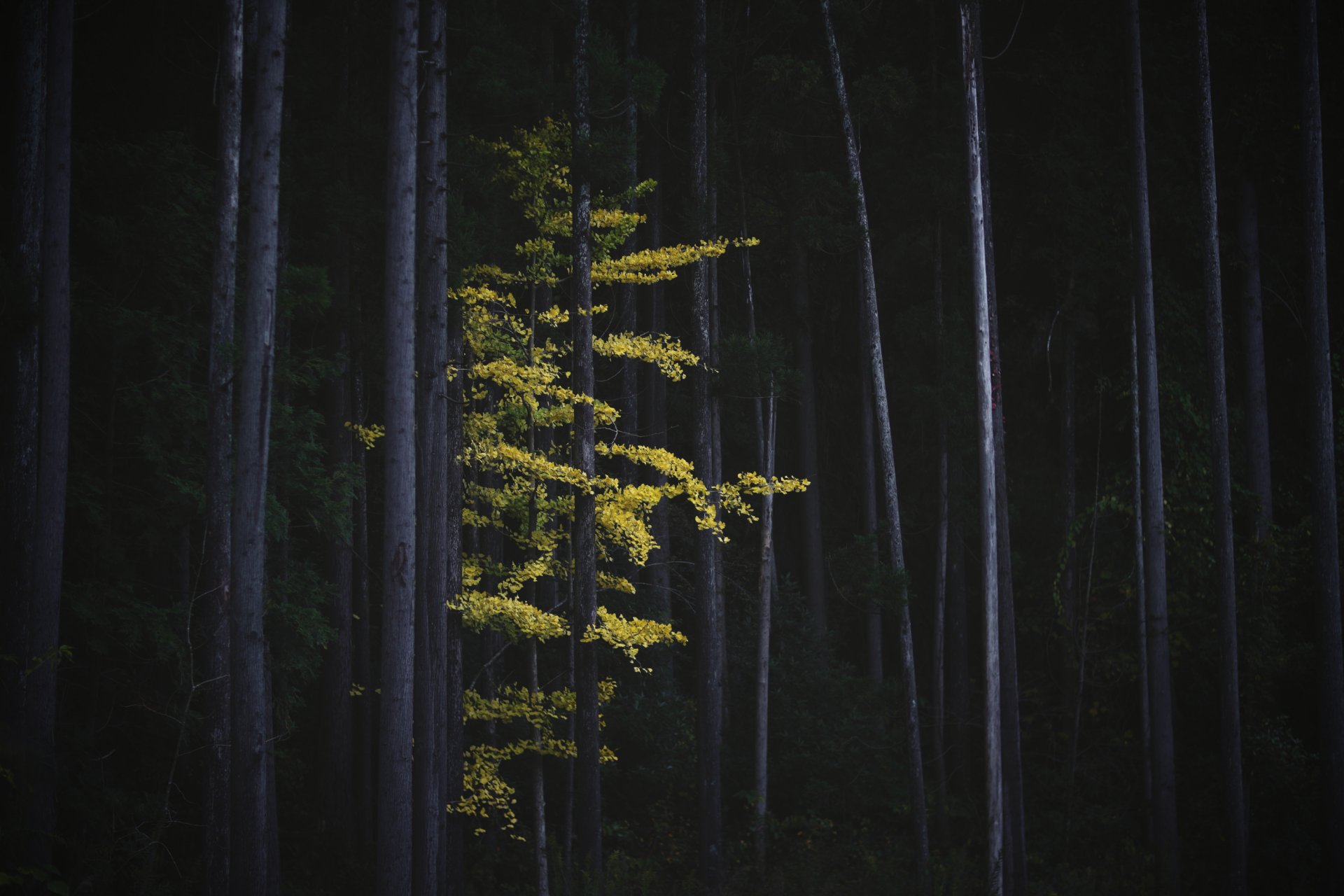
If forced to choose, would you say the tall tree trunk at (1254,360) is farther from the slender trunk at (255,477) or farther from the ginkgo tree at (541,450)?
the slender trunk at (255,477)

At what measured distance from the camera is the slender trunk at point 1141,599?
1552 cm

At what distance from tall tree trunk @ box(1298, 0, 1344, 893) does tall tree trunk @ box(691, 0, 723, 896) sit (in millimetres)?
7956

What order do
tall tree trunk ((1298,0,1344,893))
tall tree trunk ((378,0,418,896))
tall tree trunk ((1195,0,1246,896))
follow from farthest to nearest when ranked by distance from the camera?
1. tall tree trunk ((1195,0,1246,896))
2. tall tree trunk ((1298,0,1344,893))
3. tall tree trunk ((378,0,418,896))

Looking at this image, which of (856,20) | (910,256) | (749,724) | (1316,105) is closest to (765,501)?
(749,724)

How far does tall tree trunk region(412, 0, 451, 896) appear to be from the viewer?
11.7 m

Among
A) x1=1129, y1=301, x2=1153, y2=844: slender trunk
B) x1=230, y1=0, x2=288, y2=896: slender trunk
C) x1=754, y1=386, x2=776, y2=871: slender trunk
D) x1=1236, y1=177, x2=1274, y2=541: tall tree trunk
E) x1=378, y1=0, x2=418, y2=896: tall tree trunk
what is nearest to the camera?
x1=230, y1=0, x2=288, y2=896: slender trunk

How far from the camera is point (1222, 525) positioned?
1346 centimetres

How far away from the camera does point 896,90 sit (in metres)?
16.7

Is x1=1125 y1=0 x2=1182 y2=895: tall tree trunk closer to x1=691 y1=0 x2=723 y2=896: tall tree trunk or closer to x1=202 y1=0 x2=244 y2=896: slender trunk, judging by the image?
x1=691 y1=0 x2=723 y2=896: tall tree trunk

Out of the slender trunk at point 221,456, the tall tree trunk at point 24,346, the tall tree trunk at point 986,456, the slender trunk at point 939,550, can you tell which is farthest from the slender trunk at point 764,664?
the tall tree trunk at point 24,346

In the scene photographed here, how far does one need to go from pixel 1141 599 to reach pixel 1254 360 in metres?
4.62

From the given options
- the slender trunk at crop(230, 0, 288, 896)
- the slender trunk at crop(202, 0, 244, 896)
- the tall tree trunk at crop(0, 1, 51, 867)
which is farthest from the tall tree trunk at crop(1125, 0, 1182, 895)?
the tall tree trunk at crop(0, 1, 51, 867)

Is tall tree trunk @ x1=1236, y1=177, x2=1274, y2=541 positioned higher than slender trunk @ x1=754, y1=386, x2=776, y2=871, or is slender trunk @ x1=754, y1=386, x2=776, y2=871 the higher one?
tall tree trunk @ x1=1236, y1=177, x2=1274, y2=541

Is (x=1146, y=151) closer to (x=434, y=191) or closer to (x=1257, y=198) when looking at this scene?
(x=1257, y=198)
